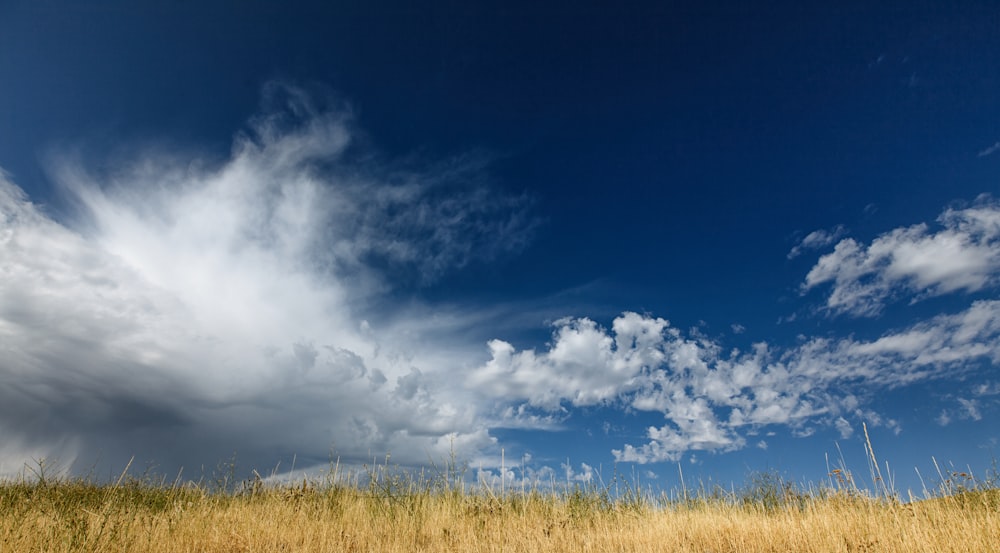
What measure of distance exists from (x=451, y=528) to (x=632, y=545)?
3784mm

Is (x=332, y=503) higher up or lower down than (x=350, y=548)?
higher up

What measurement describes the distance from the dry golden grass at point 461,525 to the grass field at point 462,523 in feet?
0.12

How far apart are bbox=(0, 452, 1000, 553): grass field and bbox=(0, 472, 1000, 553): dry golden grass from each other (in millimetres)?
37

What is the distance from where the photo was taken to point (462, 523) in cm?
1166

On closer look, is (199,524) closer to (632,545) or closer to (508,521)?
(508,521)

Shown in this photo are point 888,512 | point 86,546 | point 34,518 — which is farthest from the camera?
point 34,518

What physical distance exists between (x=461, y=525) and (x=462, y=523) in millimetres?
143

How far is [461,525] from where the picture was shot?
11.5 metres

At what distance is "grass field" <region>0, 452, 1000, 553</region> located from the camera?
916 centimetres

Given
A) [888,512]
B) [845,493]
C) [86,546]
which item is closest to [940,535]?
[888,512]

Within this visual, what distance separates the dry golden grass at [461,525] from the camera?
9109 millimetres

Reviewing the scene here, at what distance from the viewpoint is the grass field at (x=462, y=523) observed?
9.16 metres

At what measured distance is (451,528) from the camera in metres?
11.3

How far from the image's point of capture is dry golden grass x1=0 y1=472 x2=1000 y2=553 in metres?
9.11
